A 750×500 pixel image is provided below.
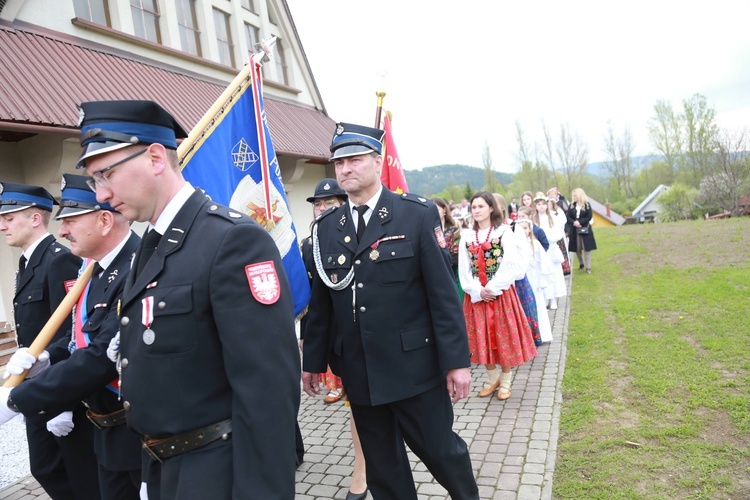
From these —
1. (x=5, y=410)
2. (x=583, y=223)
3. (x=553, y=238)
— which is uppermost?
(x=583, y=223)

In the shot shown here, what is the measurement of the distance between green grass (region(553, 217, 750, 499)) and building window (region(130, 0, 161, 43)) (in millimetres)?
9280

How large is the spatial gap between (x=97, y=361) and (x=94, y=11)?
28.4ft

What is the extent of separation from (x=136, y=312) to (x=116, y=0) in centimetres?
→ 938

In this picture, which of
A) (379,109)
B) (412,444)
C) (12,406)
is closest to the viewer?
(12,406)

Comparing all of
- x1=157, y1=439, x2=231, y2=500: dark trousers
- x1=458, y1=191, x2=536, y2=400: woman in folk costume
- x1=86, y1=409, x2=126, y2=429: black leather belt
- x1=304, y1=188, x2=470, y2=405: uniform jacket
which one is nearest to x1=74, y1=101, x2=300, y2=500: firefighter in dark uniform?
x1=157, y1=439, x2=231, y2=500: dark trousers

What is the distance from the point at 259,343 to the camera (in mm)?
1614

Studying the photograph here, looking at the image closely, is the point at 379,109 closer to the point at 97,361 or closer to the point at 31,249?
the point at 31,249

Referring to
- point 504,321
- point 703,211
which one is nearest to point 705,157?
point 703,211

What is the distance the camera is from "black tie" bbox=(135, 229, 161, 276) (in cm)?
185

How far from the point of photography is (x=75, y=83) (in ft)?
23.9

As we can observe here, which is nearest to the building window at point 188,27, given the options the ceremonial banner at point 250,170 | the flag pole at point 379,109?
the flag pole at point 379,109

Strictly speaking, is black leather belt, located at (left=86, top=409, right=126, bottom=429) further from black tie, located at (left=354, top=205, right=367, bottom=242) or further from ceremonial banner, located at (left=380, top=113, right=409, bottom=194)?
ceremonial banner, located at (left=380, top=113, right=409, bottom=194)

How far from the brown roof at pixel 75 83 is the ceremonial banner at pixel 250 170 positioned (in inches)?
155

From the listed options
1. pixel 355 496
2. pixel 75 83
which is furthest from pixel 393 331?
pixel 75 83
